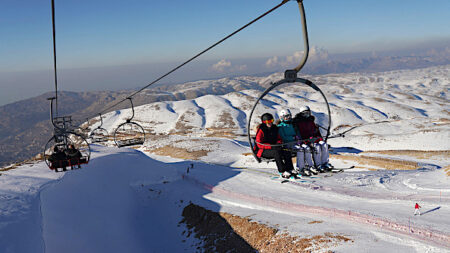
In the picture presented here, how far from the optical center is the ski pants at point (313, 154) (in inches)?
532

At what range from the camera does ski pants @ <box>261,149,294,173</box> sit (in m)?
13.6

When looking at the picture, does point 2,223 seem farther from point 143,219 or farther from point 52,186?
point 143,219

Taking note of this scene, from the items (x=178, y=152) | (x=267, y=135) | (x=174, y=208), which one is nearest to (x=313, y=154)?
(x=267, y=135)

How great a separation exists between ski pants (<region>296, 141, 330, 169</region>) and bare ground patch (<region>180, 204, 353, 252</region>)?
3776 mm

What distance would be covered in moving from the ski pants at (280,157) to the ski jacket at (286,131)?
2.31 feet

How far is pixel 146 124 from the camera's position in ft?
586

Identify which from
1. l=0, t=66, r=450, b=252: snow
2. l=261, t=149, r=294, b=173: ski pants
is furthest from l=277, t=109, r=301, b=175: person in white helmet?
l=0, t=66, r=450, b=252: snow

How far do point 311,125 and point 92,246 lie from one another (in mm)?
17316

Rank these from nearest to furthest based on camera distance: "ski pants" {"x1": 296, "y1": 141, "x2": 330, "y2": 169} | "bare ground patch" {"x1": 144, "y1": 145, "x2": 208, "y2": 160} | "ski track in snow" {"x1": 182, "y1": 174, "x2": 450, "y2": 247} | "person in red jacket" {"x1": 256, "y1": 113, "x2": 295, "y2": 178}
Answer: "ski track in snow" {"x1": 182, "y1": 174, "x2": 450, "y2": 247}
"person in red jacket" {"x1": 256, "y1": 113, "x2": 295, "y2": 178}
"ski pants" {"x1": 296, "y1": 141, "x2": 330, "y2": 169}
"bare ground patch" {"x1": 144, "y1": 145, "x2": 208, "y2": 160}

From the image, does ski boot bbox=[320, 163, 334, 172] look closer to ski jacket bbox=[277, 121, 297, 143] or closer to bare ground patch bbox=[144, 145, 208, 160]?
ski jacket bbox=[277, 121, 297, 143]

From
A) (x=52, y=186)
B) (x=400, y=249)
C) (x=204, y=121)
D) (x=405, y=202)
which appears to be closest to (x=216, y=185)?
(x=52, y=186)

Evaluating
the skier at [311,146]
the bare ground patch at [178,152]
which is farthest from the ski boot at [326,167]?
the bare ground patch at [178,152]

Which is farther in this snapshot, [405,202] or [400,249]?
[405,202]

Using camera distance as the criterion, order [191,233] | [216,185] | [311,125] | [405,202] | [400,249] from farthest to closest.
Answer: [216,185] → [191,233] → [405,202] → [311,125] → [400,249]
